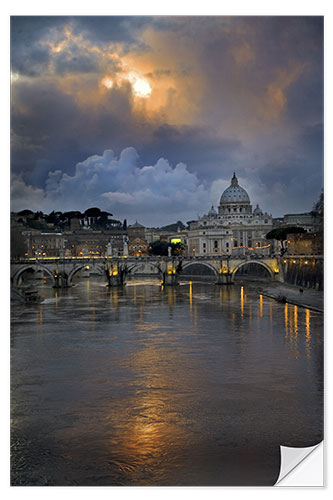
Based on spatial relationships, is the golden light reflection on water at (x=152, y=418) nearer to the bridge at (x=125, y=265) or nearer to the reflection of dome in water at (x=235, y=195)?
the bridge at (x=125, y=265)

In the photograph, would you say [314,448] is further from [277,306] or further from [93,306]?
[93,306]

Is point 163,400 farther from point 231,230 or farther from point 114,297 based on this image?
point 231,230

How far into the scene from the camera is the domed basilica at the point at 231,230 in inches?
1980

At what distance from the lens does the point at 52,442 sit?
542 centimetres

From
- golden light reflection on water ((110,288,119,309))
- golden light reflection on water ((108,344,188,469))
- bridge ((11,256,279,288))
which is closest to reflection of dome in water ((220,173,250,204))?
bridge ((11,256,279,288))

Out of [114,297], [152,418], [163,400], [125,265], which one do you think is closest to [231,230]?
[125,265]

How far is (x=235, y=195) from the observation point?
56.9 m

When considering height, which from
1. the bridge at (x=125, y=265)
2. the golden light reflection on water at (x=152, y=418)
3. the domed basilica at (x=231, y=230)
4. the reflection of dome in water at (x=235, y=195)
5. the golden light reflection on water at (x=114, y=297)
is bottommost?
the golden light reflection on water at (x=152, y=418)

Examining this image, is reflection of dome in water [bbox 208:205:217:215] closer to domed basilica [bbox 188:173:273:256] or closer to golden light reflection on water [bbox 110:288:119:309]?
domed basilica [bbox 188:173:273:256]

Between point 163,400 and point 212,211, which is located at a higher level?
point 212,211

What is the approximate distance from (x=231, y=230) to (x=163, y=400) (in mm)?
45592

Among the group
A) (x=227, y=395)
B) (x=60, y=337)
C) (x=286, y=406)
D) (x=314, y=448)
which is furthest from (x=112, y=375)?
(x=314, y=448)

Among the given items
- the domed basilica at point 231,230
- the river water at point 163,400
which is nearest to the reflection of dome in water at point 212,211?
the domed basilica at point 231,230
